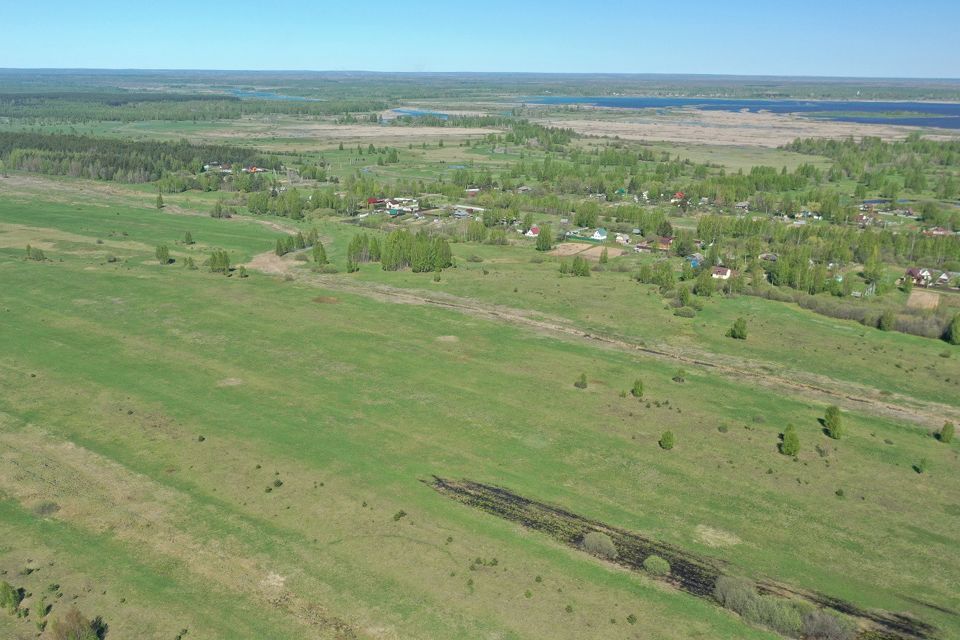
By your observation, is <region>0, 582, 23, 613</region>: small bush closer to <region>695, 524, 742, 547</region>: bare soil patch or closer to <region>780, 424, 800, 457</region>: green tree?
→ <region>695, 524, 742, 547</region>: bare soil patch

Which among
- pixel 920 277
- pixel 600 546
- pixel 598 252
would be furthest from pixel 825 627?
pixel 598 252

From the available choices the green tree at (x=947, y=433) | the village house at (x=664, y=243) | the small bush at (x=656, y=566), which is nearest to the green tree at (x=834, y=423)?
the green tree at (x=947, y=433)

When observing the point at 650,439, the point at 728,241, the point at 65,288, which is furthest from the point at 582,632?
the point at 728,241

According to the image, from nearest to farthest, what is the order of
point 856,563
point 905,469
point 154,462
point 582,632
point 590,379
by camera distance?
point 582,632 < point 856,563 < point 154,462 < point 905,469 < point 590,379

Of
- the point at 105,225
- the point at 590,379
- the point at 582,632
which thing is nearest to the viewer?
the point at 582,632

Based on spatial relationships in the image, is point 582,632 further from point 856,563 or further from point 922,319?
point 922,319

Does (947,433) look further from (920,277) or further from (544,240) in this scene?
(544,240)

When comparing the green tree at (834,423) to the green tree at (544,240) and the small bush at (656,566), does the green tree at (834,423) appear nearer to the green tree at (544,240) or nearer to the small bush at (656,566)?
the small bush at (656,566)
